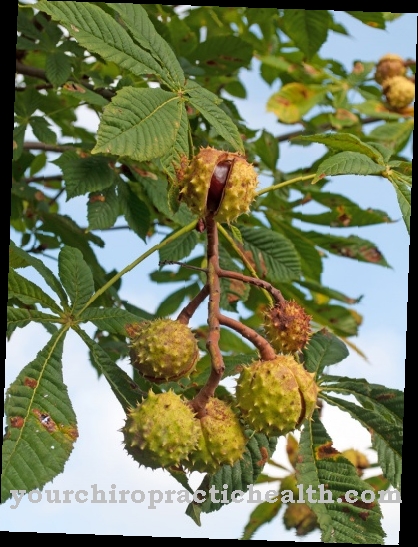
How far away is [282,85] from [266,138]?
0.63m

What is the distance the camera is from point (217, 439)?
131cm

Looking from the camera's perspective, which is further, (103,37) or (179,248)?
(179,248)

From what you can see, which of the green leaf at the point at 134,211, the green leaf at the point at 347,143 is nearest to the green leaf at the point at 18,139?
the green leaf at the point at 134,211

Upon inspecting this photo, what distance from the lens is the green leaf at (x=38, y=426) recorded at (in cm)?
125

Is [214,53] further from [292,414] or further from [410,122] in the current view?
[292,414]

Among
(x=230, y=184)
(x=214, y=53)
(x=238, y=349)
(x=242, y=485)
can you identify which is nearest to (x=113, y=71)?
(x=214, y=53)

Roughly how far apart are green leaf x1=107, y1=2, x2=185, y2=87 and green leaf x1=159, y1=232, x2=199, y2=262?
23.7 inches

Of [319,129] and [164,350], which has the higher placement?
[319,129]

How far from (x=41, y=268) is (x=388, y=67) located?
2.41 meters

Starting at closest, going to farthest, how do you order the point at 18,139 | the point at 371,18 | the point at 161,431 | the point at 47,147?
the point at 161,431 < the point at 18,139 < the point at 47,147 < the point at 371,18

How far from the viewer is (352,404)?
1546 mm

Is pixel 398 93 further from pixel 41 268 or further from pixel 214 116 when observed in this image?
pixel 41 268

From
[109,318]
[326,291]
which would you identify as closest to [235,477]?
[109,318]

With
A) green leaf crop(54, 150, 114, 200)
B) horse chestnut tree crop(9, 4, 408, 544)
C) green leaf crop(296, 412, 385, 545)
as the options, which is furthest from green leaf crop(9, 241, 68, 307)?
green leaf crop(296, 412, 385, 545)
